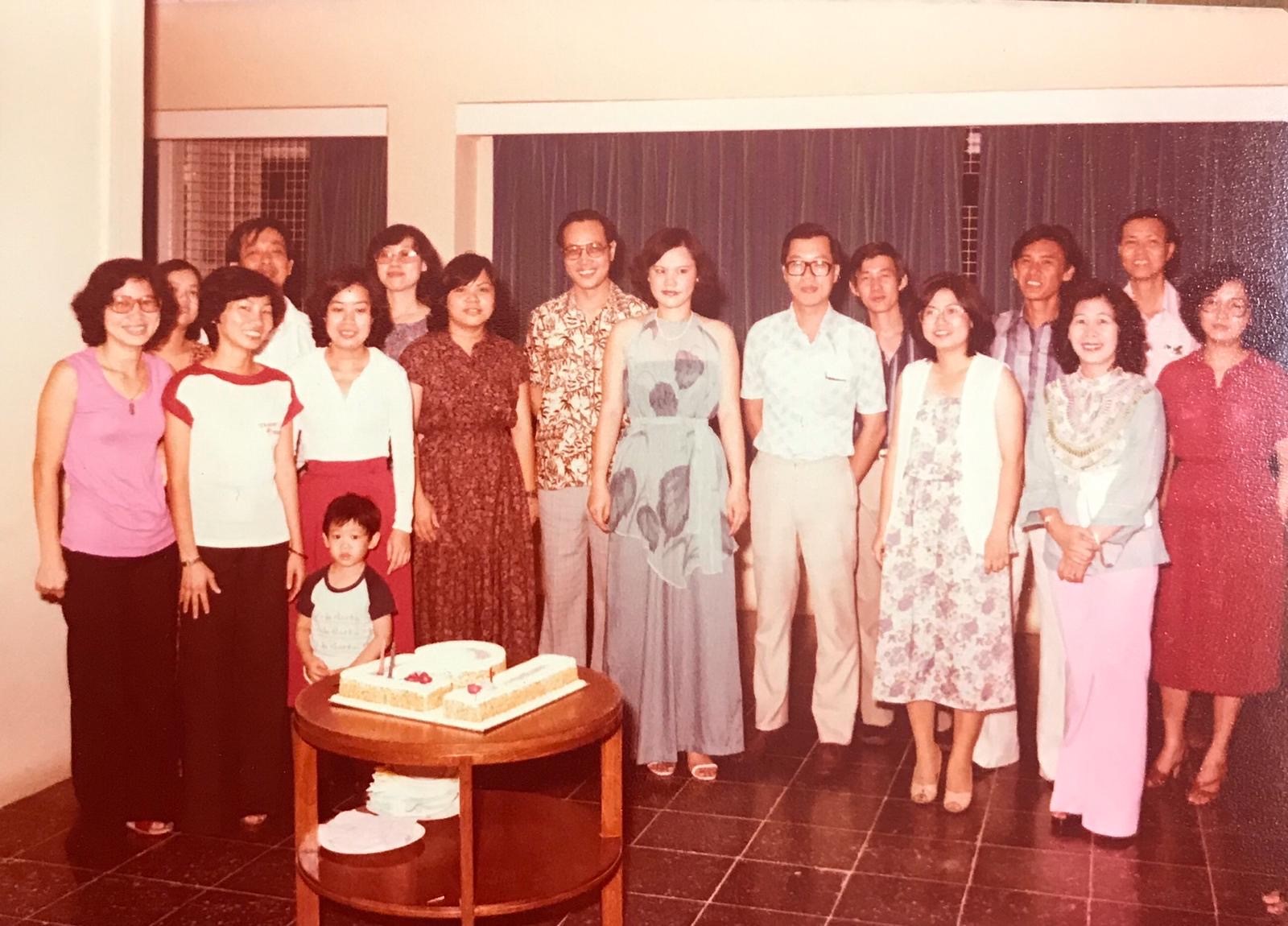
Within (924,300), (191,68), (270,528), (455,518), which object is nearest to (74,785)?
(270,528)

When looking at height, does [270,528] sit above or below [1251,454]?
below

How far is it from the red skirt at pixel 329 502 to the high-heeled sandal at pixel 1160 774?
2204 mm

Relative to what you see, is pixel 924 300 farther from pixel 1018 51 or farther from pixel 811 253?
pixel 1018 51

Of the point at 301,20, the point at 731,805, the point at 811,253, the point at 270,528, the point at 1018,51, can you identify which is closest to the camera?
the point at 270,528

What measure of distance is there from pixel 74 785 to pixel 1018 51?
12.9 ft

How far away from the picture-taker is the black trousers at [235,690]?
334 cm

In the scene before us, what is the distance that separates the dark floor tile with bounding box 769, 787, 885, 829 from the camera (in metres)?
3.50

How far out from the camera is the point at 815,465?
3.94 meters

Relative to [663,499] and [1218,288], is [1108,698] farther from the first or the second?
[663,499]

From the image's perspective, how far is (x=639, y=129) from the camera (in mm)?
5012

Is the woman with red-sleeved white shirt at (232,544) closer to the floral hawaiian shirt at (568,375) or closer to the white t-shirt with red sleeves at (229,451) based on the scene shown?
the white t-shirt with red sleeves at (229,451)

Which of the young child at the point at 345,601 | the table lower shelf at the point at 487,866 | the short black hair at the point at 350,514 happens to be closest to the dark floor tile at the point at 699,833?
the table lower shelf at the point at 487,866

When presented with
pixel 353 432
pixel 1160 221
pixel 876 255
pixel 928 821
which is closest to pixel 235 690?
pixel 353 432

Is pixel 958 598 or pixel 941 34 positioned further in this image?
pixel 941 34
